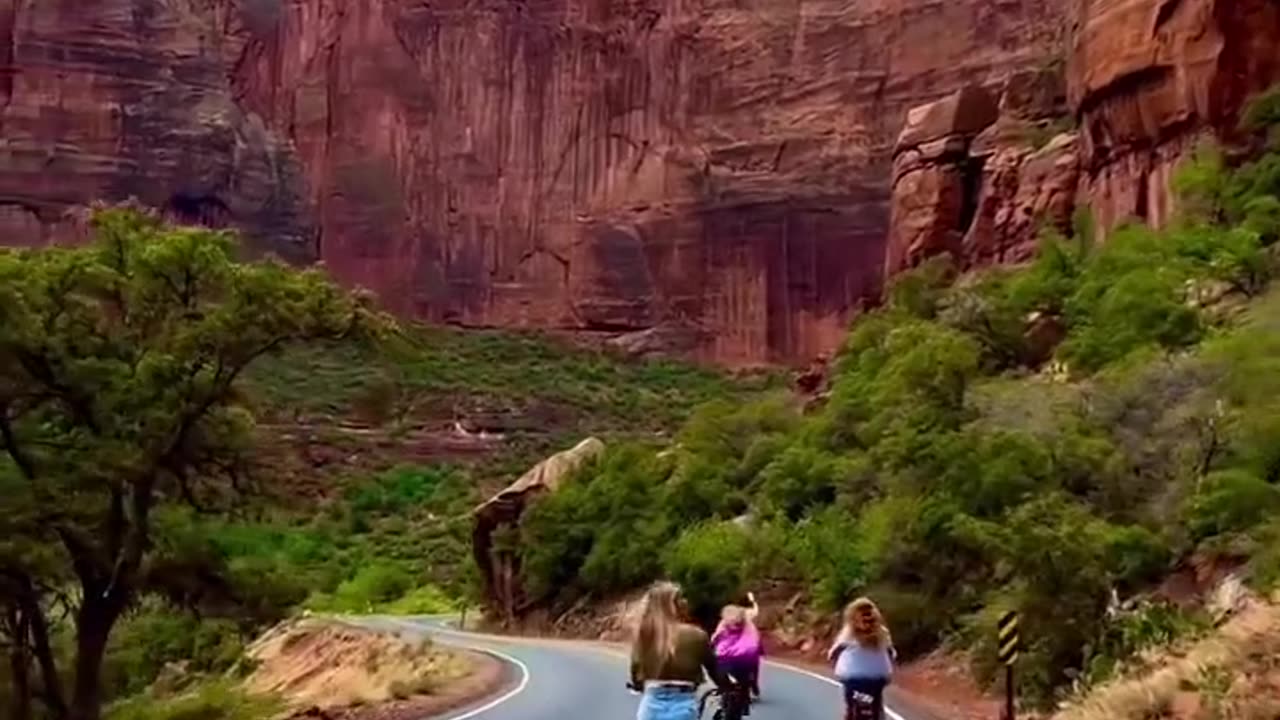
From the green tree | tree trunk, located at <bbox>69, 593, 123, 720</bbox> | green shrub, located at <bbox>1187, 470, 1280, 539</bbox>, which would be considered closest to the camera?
green shrub, located at <bbox>1187, 470, 1280, 539</bbox>

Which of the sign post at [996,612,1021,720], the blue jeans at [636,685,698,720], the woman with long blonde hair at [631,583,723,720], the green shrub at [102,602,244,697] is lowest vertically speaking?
the green shrub at [102,602,244,697]

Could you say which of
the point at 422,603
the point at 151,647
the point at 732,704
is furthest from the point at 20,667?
the point at 422,603

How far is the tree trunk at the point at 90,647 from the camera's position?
24484mm

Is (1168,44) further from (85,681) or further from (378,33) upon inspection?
(378,33)

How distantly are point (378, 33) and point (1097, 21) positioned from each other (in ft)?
268

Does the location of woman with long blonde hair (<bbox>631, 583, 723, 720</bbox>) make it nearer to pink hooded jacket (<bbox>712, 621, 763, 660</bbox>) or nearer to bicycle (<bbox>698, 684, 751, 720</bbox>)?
bicycle (<bbox>698, 684, 751, 720</bbox>)

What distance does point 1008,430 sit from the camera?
26031mm

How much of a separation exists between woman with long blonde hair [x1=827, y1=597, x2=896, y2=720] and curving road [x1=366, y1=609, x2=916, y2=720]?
6467 mm

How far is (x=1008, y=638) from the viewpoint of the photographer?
17281 mm

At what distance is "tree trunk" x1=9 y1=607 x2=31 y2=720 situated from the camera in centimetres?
2603

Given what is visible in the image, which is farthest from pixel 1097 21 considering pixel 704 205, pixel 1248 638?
pixel 704 205

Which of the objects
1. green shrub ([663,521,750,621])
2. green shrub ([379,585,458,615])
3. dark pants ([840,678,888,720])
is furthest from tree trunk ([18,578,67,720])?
green shrub ([379,585,458,615])

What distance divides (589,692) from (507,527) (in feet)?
79.1

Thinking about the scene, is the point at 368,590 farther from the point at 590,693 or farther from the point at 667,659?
the point at 667,659
